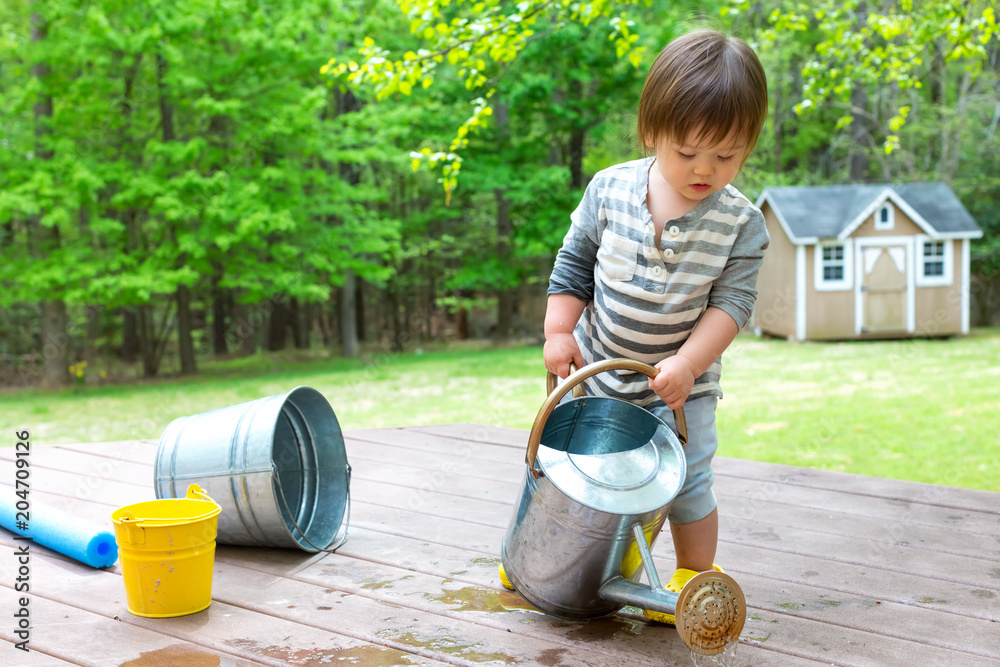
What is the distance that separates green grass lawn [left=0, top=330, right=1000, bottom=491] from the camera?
593cm

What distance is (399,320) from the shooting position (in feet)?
64.3

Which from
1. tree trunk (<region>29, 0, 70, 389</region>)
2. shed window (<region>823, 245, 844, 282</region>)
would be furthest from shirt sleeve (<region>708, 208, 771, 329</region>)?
shed window (<region>823, 245, 844, 282</region>)

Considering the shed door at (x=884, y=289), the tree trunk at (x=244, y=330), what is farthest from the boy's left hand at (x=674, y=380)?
the tree trunk at (x=244, y=330)

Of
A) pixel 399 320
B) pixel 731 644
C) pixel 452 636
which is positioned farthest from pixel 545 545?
pixel 399 320

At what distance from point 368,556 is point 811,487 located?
5.48 feet

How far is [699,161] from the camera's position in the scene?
1.83 meters

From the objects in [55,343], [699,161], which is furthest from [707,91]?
[55,343]

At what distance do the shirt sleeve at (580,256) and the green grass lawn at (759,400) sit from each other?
3.72m

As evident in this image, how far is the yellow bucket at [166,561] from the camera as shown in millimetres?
1976

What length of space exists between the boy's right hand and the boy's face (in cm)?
46

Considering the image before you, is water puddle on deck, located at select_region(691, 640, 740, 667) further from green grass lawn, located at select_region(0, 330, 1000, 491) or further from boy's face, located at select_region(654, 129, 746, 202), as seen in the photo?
green grass lawn, located at select_region(0, 330, 1000, 491)

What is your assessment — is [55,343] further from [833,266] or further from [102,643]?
[833,266]

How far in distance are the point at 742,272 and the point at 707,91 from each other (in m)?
0.46

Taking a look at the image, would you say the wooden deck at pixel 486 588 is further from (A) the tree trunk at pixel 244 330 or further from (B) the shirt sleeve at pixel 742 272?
(A) the tree trunk at pixel 244 330
